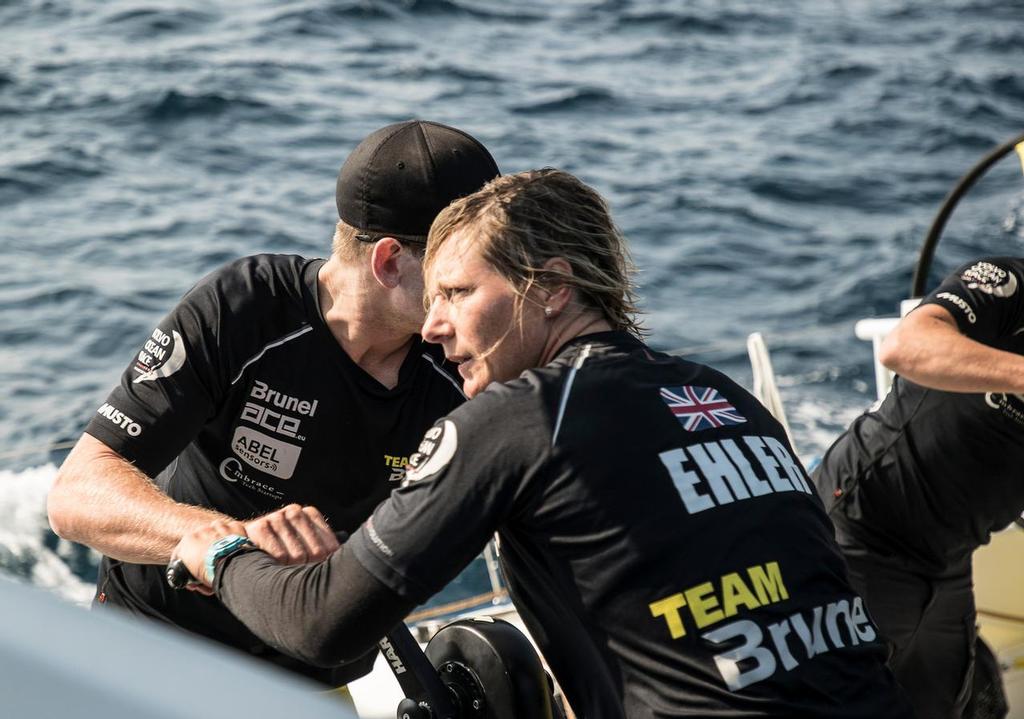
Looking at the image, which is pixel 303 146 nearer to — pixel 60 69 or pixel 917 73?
pixel 60 69

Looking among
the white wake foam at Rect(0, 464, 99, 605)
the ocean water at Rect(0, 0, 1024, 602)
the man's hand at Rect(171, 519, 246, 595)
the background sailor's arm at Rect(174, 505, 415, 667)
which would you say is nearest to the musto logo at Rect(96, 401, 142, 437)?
the man's hand at Rect(171, 519, 246, 595)

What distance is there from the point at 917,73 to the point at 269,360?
1327cm

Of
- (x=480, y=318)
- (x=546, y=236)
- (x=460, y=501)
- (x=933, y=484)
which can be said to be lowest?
(x=933, y=484)

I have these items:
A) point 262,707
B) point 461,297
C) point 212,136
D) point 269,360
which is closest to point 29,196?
point 212,136

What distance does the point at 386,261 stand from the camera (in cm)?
247

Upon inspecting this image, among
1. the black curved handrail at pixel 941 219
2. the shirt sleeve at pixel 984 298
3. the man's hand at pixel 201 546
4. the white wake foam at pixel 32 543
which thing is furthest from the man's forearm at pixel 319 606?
the white wake foam at pixel 32 543

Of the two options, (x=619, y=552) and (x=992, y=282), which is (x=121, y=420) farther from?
(x=992, y=282)

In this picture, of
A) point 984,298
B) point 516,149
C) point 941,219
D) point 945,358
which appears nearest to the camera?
point 945,358

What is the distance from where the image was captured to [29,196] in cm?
962

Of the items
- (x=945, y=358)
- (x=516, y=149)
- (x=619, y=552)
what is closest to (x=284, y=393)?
(x=619, y=552)

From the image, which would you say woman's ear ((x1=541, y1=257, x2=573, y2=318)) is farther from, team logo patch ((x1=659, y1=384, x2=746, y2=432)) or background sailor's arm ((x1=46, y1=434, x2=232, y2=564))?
background sailor's arm ((x1=46, y1=434, x2=232, y2=564))

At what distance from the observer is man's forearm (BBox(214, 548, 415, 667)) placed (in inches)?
67.8

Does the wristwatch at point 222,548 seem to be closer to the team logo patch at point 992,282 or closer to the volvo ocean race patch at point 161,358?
the volvo ocean race patch at point 161,358

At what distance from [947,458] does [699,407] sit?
1580 millimetres
